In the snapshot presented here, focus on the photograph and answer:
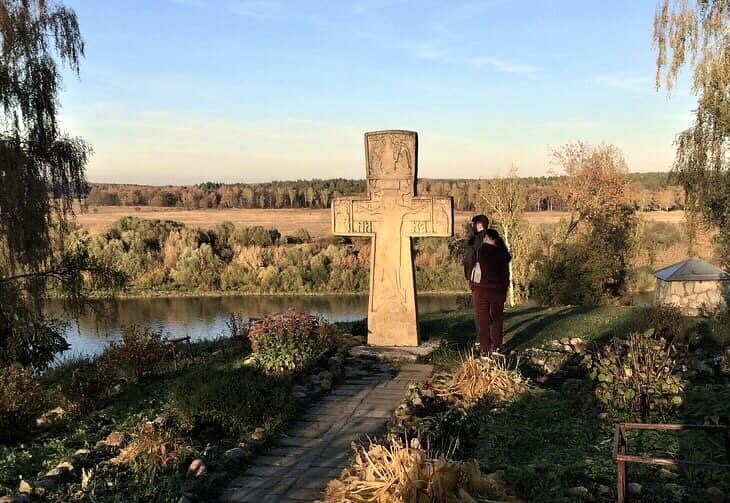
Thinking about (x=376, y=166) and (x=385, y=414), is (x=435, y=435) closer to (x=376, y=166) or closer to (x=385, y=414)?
(x=385, y=414)

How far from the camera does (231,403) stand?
650cm

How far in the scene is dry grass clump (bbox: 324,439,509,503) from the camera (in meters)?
3.93

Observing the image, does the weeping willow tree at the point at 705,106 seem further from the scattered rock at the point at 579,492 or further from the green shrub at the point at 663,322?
the scattered rock at the point at 579,492

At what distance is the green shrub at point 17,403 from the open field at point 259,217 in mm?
36852

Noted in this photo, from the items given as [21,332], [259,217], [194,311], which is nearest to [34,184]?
[21,332]

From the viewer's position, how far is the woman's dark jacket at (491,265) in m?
8.67

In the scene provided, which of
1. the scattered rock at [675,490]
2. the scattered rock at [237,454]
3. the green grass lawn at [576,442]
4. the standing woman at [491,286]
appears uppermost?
the standing woman at [491,286]

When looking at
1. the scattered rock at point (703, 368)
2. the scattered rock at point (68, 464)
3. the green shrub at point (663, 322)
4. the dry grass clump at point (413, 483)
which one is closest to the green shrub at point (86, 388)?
the scattered rock at point (68, 464)

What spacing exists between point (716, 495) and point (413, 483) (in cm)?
215

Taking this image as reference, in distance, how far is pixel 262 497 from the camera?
4.73m

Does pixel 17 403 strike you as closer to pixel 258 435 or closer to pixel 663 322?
pixel 258 435

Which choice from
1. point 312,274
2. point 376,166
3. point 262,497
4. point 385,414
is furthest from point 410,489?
point 312,274

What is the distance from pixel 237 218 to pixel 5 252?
1655 inches

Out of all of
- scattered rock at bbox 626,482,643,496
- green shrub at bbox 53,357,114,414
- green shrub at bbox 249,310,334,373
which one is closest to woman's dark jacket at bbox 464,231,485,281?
green shrub at bbox 249,310,334,373
